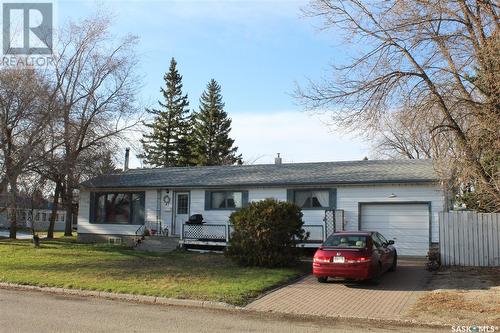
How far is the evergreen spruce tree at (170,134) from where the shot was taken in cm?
6119

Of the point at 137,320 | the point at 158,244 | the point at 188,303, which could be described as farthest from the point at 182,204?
the point at 137,320

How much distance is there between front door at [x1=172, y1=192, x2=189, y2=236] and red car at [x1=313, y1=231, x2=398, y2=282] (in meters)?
11.4

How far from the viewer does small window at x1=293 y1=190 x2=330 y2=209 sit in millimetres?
22594

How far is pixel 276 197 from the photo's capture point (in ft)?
76.9

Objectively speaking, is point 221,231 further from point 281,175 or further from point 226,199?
point 281,175

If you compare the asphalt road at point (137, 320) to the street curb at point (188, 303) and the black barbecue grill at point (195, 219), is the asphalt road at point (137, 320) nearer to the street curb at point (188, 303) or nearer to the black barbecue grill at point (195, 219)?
the street curb at point (188, 303)

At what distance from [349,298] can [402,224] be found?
9476 mm

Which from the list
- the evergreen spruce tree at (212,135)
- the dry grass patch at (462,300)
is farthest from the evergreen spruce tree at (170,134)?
the dry grass patch at (462,300)

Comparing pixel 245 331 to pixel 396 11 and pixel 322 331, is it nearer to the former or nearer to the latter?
pixel 322 331

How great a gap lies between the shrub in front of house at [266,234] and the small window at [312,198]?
5100mm

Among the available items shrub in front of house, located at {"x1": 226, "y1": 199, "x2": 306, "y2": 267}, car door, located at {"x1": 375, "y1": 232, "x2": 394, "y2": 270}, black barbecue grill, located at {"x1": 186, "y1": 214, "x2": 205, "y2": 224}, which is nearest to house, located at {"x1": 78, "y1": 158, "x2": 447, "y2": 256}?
black barbecue grill, located at {"x1": 186, "y1": 214, "x2": 205, "y2": 224}

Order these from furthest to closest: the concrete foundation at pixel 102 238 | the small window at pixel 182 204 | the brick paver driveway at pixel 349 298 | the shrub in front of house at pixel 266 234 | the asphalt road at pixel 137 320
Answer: the concrete foundation at pixel 102 238 < the small window at pixel 182 204 < the shrub in front of house at pixel 266 234 < the brick paver driveway at pixel 349 298 < the asphalt road at pixel 137 320

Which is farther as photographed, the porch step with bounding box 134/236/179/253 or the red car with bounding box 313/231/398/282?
the porch step with bounding box 134/236/179/253

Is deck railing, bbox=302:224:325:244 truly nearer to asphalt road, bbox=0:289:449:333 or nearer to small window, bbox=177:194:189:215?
small window, bbox=177:194:189:215
